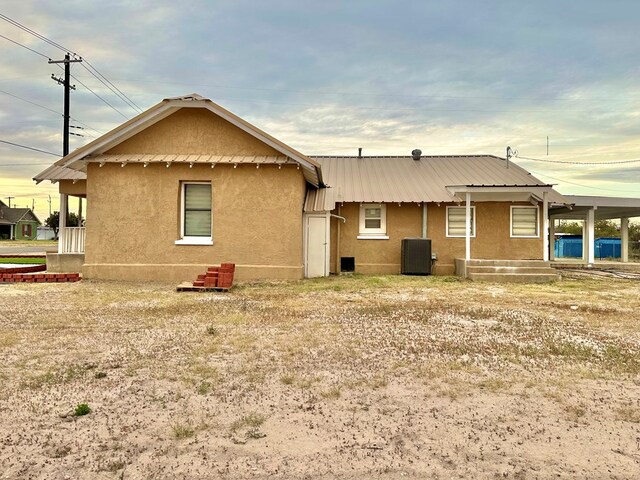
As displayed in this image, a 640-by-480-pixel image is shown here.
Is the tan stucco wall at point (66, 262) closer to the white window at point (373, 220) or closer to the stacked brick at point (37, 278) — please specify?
the stacked brick at point (37, 278)

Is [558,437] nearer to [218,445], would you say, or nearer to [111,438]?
[218,445]

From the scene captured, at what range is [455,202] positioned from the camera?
691 inches

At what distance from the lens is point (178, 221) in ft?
46.6

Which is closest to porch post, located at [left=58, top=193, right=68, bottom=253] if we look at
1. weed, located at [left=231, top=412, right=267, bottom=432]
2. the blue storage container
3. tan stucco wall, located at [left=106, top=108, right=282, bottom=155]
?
tan stucco wall, located at [left=106, top=108, right=282, bottom=155]

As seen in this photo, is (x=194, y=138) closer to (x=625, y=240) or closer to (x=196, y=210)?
(x=196, y=210)

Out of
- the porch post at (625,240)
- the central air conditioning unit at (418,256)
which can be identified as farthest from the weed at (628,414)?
the porch post at (625,240)

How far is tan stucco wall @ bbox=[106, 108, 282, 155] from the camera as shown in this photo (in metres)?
14.4

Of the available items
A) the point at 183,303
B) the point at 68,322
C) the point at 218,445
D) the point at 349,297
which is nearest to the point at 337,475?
the point at 218,445

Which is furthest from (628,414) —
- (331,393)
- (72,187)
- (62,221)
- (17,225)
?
(17,225)

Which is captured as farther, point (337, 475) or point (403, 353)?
point (403, 353)

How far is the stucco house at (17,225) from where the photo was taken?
2904 inches

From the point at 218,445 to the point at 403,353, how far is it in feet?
9.89

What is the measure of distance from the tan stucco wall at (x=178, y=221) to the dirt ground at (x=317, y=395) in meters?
5.55

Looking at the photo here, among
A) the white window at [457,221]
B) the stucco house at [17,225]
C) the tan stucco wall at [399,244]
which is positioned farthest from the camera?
the stucco house at [17,225]
